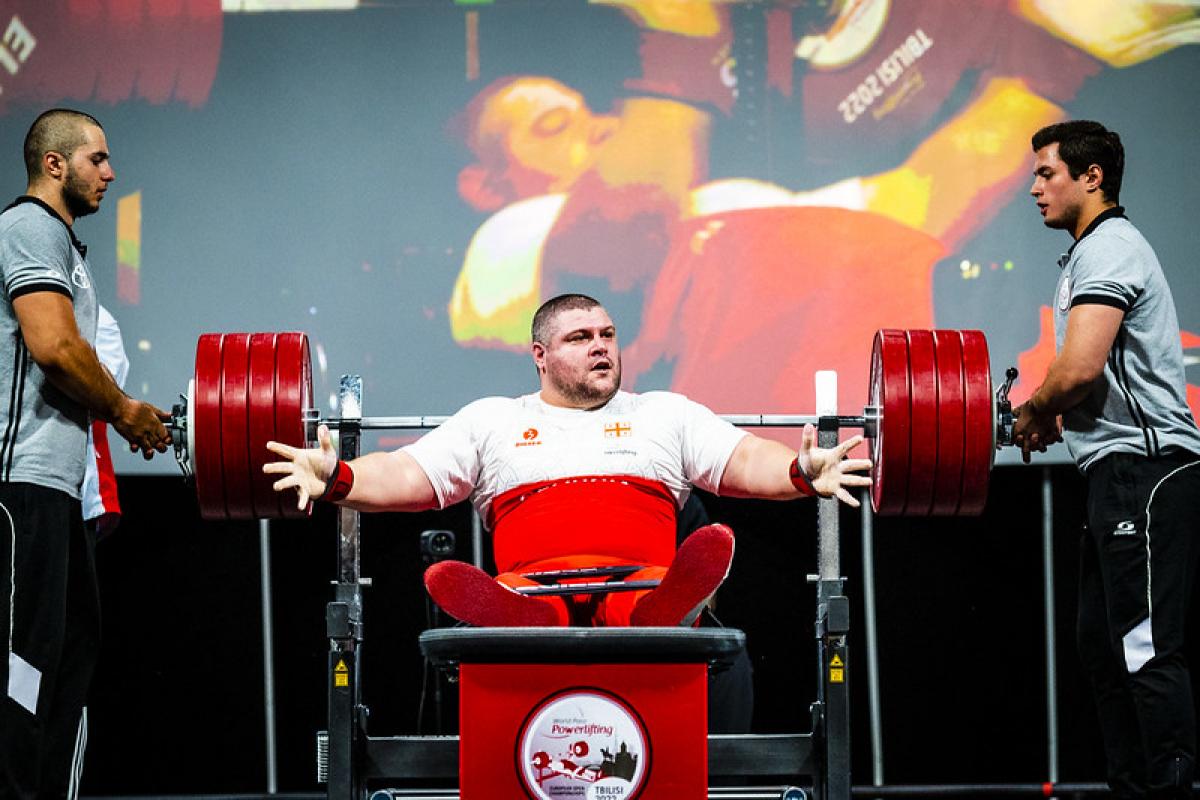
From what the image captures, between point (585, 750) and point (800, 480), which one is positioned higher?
point (800, 480)

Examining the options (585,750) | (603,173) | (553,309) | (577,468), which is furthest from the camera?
(603,173)

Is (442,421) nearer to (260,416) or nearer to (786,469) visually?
(260,416)

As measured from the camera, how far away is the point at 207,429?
3.03 metres

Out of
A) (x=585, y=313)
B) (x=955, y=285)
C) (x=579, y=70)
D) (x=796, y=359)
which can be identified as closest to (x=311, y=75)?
(x=579, y=70)

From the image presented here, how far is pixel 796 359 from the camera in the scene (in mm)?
4230

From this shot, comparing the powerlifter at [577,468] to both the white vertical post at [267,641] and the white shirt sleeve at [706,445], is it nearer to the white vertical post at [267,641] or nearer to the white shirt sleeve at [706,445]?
the white shirt sleeve at [706,445]

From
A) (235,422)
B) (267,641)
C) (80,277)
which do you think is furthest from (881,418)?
(267,641)

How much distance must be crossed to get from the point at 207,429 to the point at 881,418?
5.11ft

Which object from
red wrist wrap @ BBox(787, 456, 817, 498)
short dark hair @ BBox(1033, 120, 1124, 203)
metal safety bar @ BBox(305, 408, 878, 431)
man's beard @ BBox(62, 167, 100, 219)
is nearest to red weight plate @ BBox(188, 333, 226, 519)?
metal safety bar @ BBox(305, 408, 878, 431)

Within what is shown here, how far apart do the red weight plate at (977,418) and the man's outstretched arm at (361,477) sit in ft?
4.20

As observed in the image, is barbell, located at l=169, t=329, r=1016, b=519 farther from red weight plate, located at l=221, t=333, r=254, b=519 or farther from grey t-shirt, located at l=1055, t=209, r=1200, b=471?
grey t-shirt, located at l=1055, t=209, r=1200, b=471

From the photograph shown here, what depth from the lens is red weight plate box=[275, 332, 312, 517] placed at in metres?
3.05

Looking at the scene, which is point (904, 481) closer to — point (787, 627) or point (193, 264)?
point (787, 627)

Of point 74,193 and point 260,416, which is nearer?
point 260,416
